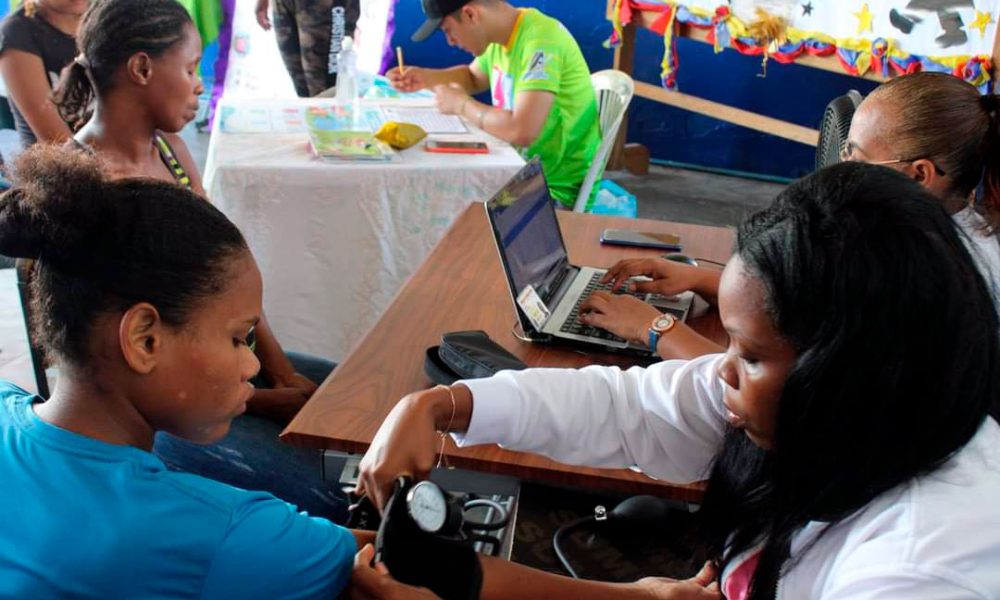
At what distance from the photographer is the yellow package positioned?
8.51ft

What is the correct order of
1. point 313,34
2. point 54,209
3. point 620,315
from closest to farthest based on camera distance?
point 54,209 < point 620,315 < point 313,34

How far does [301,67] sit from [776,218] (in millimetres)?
3270

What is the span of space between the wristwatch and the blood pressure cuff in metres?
0.56

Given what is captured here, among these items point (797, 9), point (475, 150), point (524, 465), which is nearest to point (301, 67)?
point (475, 150)

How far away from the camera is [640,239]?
204cm

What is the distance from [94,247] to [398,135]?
5.69 feet

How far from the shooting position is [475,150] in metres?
2.62

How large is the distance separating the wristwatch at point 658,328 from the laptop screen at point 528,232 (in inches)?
8.7

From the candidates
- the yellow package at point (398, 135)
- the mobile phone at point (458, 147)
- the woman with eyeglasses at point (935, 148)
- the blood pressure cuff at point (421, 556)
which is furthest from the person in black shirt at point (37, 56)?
the blood pressure cuff at point (421, 556)

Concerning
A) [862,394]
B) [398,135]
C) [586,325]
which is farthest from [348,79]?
[862,394]

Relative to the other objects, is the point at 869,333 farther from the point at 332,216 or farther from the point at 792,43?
the point at 792,43

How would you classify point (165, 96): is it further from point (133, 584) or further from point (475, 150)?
point (133, 584)

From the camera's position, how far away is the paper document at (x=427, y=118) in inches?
110

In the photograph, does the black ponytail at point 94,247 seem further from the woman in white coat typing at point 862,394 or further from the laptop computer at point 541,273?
the laptop computer at point 541,273
